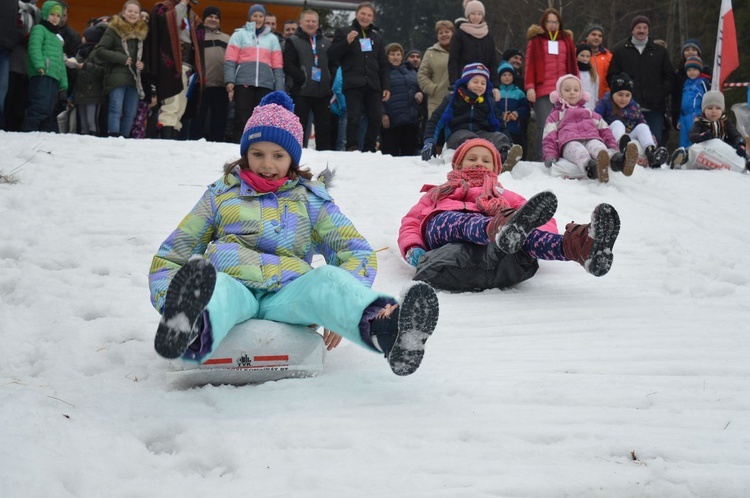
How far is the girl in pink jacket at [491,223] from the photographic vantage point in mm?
4176

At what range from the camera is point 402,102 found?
35.2 feet

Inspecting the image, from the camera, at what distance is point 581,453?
8.04ft

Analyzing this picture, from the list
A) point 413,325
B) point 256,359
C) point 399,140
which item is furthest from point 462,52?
point 413,325

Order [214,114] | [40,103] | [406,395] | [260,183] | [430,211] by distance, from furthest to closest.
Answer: [214,114], [40,103], [430,211], [260,183], [406,395]

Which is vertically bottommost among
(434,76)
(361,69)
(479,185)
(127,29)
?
(479,185)

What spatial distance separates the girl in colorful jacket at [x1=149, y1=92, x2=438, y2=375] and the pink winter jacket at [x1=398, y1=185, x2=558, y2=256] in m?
1.53

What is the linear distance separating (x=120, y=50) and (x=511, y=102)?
4.73 meters

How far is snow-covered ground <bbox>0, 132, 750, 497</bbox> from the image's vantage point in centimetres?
229

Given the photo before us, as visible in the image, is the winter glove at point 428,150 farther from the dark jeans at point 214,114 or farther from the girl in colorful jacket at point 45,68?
the girl in colorful jacket at point 45,68

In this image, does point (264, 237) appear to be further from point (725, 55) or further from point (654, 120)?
point (725, 55)

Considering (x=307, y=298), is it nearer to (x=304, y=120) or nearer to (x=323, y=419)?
(x=323, y=419)

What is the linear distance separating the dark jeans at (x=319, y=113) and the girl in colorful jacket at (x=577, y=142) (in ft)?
9.21

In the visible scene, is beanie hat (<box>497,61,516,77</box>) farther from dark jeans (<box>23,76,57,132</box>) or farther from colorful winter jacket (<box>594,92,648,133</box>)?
dark jeans (<box>23,76,57,132</box>)

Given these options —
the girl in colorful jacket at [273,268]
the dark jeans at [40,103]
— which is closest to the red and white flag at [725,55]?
the dark jeans at [40,103]
